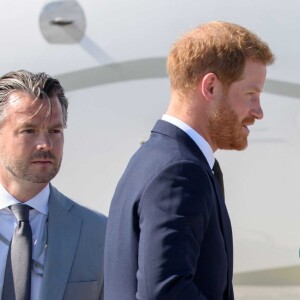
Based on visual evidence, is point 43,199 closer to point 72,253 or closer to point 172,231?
point 72,253

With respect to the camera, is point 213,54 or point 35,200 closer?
point 213,54

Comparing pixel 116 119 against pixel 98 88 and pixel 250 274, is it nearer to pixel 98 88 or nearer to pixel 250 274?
pixel 98 88

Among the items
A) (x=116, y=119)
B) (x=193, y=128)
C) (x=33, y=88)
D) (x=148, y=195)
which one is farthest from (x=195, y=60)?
(x=116, y=119)

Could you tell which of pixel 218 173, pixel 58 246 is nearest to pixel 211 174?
pixel 58 246

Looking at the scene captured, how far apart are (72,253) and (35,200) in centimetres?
17

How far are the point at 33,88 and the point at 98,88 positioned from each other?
0.86 meters

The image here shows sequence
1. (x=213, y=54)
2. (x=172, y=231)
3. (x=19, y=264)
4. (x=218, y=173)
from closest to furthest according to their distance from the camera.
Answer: (x=172, y=231)
(x=213, y=54)
(x=19, y=264)
(x=218, y=173)

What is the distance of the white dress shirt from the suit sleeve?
0.55 meters

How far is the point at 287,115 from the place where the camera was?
9.54 ft

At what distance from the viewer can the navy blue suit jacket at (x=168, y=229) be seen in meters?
1.41

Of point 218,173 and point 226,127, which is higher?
point 226,127

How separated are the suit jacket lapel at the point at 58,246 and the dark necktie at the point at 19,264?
5 cm

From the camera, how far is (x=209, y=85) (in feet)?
5.05

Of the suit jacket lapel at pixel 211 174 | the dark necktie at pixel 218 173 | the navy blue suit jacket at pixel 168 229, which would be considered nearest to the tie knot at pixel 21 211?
the navy blue suit jacket at pixel 168 229
